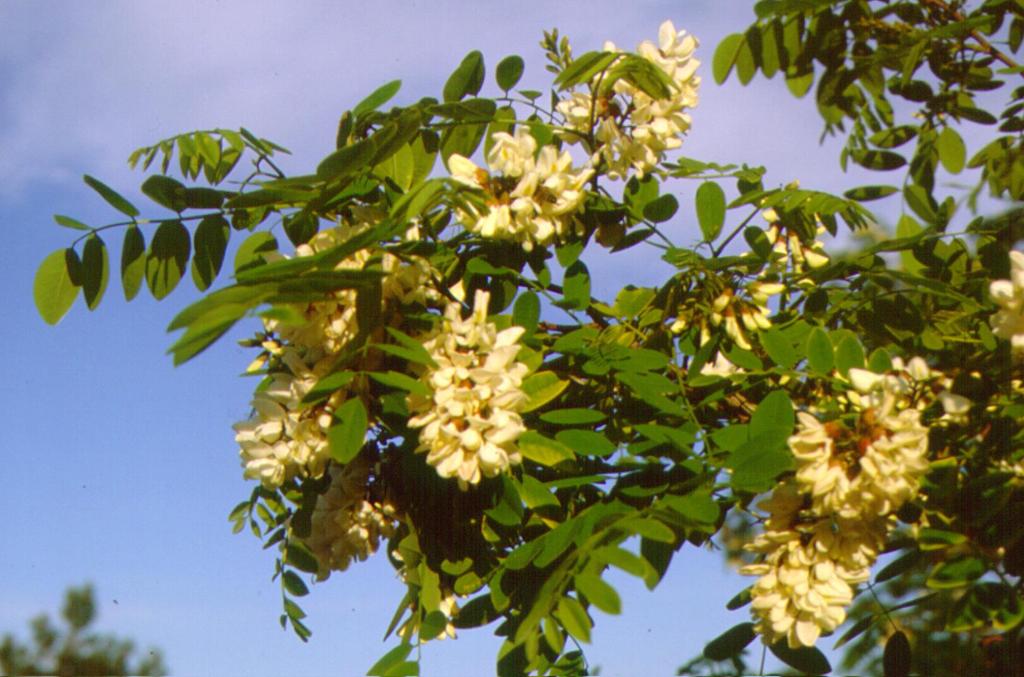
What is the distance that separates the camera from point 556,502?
1352 millimetres

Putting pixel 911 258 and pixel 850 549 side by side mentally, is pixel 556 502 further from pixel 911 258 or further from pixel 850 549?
pixel 911 258

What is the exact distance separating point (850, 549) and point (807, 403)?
27 cm

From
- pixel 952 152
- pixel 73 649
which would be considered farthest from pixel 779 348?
pixel 73 649

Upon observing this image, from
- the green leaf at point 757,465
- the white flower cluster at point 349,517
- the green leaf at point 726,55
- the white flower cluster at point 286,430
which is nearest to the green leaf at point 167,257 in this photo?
the white flower cluster at point 286,430

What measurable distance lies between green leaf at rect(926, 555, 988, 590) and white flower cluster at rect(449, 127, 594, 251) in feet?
2.19

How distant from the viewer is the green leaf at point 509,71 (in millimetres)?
1642

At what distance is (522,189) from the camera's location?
1.43 m

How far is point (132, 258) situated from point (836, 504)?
1127 mm

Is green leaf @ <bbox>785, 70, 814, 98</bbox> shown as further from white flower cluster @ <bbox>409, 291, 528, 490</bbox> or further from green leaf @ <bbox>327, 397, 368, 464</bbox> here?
green leaf @ <bbox>327, 397, 368, 464</bbox>

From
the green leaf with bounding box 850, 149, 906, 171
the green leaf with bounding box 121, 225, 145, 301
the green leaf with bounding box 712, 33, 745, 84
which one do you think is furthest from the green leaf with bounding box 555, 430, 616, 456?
the green leaf with bounding box 850, 149, 906, 171

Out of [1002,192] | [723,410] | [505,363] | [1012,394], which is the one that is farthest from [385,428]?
[1002,192]

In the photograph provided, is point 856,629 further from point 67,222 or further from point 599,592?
point 67,222

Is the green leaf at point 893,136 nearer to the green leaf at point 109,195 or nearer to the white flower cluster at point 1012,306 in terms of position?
the white flower cluster at point 1012,306

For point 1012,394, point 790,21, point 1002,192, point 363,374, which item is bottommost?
point 1012,394
